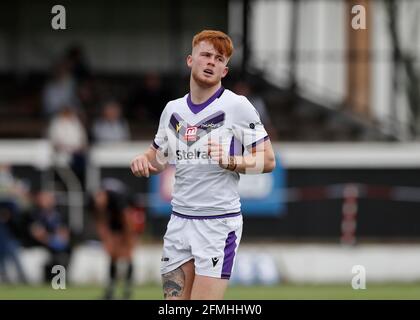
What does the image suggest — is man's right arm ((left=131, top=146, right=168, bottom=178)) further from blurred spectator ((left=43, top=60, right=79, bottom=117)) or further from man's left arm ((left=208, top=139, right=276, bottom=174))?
blurred spectator ((left=43, top=60, right=79, bottom=117))

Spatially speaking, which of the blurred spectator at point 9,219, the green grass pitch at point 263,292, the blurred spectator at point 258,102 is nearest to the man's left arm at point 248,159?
the green grass pitch at point 263,292

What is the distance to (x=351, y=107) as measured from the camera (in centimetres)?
2509

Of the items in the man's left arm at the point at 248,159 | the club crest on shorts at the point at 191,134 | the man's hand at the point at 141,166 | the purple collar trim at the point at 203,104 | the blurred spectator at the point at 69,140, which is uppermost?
the purple collar trim at the point at 203,104

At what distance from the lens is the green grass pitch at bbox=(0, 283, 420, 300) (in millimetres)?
16781

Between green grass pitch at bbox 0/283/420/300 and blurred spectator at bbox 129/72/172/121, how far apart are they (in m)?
4.35

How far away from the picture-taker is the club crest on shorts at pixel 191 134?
29.3 ft

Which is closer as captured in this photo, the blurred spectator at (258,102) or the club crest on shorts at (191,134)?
the club crest on shorts at (191,134)

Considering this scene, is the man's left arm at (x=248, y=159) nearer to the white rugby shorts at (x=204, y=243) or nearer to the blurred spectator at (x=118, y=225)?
the white rugby shorts at (x=204, y=243)

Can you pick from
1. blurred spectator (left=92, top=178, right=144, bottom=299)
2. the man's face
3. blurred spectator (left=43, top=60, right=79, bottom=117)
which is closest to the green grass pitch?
blurred spectator (left=92, top=178, right=144, bottom=299)

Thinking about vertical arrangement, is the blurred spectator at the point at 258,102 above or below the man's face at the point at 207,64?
below

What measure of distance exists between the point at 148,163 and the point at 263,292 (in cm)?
944

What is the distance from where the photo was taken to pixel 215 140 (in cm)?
887

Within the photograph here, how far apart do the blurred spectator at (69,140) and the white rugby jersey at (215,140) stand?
1322cm
